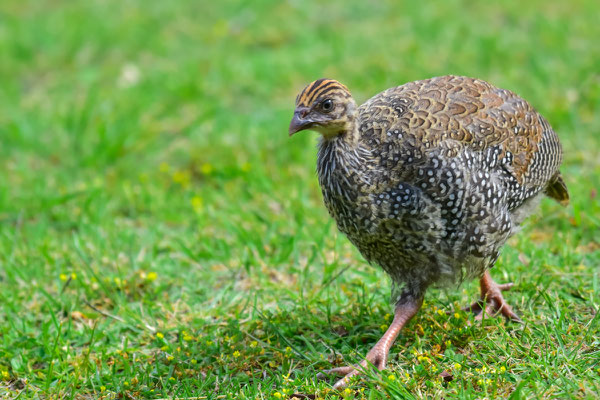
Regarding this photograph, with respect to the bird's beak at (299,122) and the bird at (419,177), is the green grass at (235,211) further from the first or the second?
the bird's beak at (299,122)

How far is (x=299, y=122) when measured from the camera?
4148 millimetres

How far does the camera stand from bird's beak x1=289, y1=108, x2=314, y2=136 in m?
4.14

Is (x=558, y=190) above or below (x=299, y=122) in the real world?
below

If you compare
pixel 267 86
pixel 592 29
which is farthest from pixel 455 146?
pixel 592 29

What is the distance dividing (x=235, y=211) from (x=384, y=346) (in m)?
2.30

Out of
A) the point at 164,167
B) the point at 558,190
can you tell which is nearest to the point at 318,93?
the point at 558,190

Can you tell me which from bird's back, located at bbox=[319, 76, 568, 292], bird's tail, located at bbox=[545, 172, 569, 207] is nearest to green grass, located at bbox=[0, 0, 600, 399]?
bird's tail, located at bbox=[545, 172, 569, 207]

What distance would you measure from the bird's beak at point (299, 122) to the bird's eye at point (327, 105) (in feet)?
0.30

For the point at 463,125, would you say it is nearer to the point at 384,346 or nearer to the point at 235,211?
the point at 384,346

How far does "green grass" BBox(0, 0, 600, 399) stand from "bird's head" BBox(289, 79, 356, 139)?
1.24 meters

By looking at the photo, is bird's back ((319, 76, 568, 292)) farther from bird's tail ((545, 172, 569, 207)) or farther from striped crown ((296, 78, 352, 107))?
bird's tail ((545, 172, 569, 207))

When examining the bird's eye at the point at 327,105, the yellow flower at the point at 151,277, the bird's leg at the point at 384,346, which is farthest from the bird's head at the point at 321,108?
the yellow flower at the point at 151,277

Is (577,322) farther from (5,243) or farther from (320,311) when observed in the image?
(5,243)

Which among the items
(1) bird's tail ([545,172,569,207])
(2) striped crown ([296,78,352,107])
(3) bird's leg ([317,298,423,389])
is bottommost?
(3) bird's leg ([317,298,423,389])
